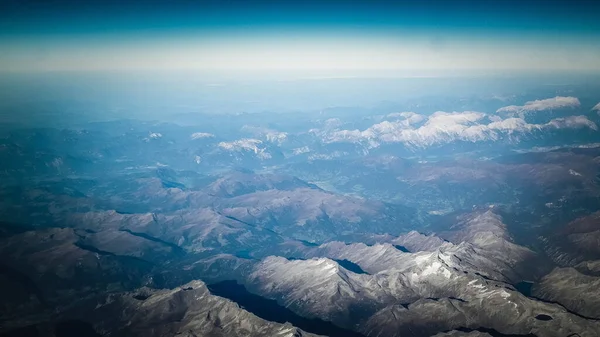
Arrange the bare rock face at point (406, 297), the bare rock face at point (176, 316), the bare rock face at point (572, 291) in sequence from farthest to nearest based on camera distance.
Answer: the bare rock face at point (572, 291)
the bare rock face at point (406, 297)
the bare rock face at point (176, 316)

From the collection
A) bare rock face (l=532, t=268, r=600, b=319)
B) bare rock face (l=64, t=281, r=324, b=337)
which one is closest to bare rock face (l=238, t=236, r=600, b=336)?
bare rock face (l=532, t=268, r=600, b=319)

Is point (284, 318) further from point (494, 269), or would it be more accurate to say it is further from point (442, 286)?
point (494, 269)

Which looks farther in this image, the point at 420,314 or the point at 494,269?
the point at 494,269

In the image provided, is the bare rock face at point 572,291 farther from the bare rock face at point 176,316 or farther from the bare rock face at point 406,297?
the bare rock face at point 176,316

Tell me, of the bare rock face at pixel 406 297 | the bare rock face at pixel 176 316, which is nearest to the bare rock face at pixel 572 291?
the bare rock face at pixel 406 297

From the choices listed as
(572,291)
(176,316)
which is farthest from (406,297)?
(176,316)

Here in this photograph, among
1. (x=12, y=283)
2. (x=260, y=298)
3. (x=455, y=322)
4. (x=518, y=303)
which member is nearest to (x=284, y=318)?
(x=260, y=298)
